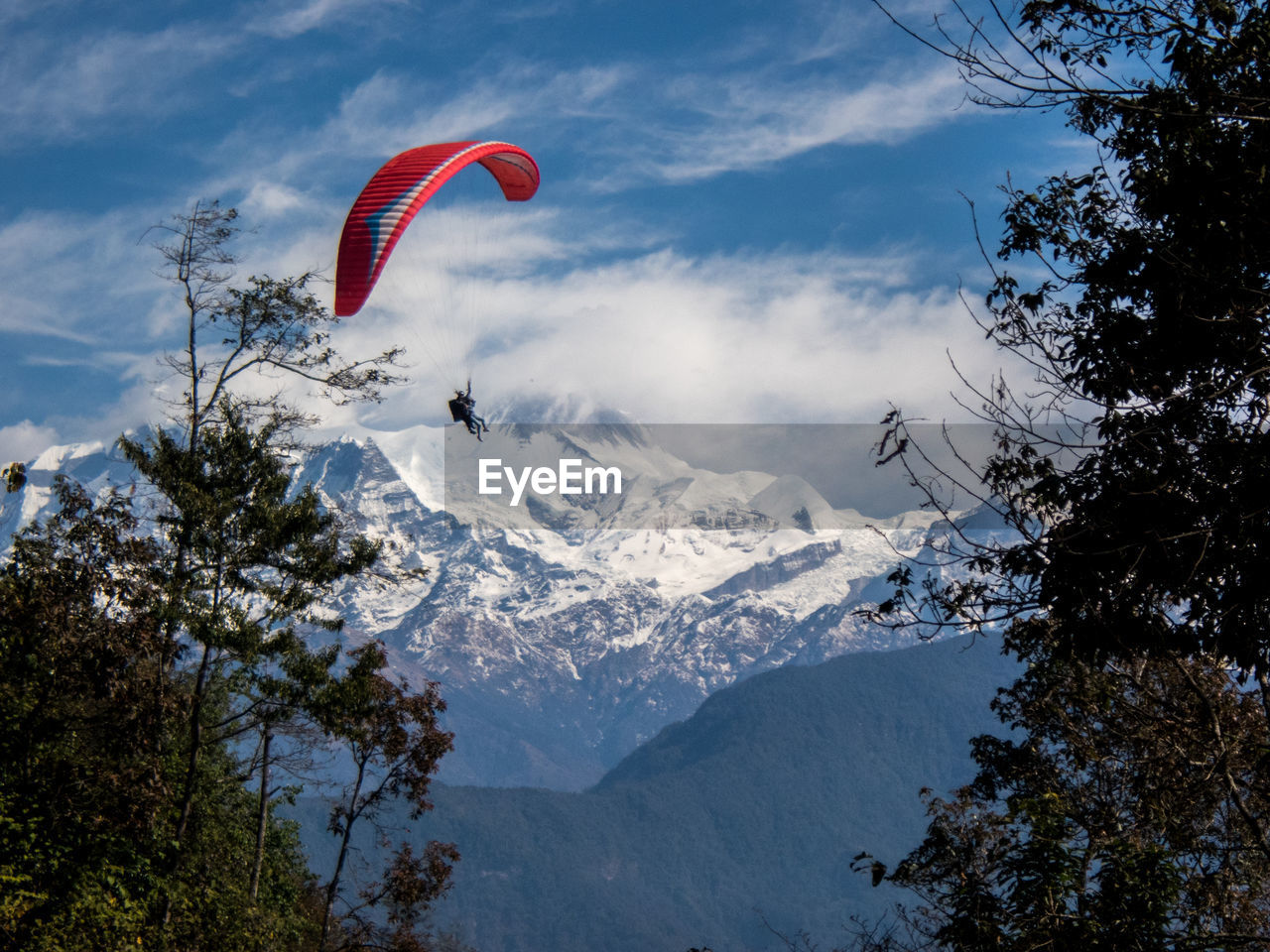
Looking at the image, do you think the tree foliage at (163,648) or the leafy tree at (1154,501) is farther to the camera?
the tree foliage at (163,648)

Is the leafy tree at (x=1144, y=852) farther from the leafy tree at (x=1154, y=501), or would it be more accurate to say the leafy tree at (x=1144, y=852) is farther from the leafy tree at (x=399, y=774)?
the leafy tree at (x=399, y=774)

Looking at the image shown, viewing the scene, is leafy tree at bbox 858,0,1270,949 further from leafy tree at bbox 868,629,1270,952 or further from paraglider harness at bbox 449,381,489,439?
paraglider harness at bbox 449,381,489,439

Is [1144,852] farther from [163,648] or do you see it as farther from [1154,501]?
[163,648]

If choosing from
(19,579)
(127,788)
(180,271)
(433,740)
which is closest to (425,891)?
(433,740)

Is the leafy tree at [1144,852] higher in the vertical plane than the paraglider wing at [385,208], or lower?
lower

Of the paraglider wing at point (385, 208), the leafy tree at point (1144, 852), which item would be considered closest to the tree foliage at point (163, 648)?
the paraglider wing at point (385, 208)

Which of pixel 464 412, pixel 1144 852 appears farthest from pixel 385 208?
pixel 1144 852

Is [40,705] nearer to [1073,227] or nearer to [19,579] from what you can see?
[19,579]

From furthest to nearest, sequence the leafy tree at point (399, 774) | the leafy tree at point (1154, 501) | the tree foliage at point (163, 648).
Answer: the leafy tree at point (399, 774), the tree foliage at point (163, 648), the leafy tree at point (1154, 501)
